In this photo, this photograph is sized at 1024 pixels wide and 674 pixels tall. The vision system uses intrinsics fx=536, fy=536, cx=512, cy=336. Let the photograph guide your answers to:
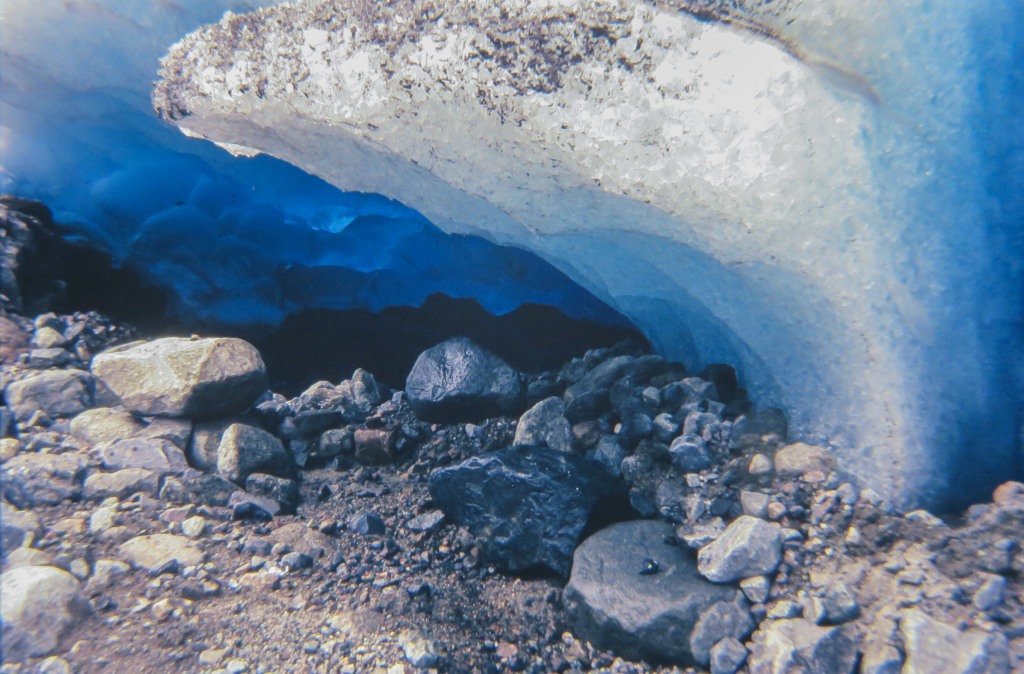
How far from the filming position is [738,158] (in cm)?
178

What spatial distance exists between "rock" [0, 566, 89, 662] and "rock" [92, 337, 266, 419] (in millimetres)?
1039

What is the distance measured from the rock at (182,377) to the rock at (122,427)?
4cm

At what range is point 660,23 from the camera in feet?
6.00

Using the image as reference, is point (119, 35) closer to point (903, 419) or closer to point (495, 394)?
point (495, 394)

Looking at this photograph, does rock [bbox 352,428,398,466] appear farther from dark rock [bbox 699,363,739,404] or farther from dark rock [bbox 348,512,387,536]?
dark rock [bbox 699,363,739,404]

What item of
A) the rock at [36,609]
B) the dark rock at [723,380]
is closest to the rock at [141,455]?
the rock at [36,609]

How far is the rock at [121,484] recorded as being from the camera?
206cm

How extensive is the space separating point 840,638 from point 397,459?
1982 millimetres

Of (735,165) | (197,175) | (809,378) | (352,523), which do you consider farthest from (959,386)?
(197,175)

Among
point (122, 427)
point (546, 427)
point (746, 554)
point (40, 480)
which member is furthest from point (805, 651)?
point (122, 427)

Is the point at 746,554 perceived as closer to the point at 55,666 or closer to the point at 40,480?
the point at 55,666

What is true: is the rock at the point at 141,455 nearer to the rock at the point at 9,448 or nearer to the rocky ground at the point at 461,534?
the rocky ground at the point at 461,534

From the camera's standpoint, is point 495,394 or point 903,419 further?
point 495,394

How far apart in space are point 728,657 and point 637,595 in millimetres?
309
